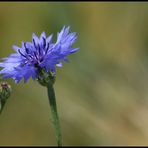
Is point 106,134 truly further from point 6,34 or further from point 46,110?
point 6,34

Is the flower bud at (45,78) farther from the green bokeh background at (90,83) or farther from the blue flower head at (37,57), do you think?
the green bokeh background at (90,83)

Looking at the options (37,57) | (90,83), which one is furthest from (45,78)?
(90,83)

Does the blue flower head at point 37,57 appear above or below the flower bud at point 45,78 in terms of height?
above

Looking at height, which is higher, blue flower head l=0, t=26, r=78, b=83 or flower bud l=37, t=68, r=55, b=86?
blue flower head l=0, t=26, r=78, b=83

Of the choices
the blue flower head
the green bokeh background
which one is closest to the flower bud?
the blue flower head

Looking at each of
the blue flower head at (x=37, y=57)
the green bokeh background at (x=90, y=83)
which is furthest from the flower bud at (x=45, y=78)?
the green bokeh background at (x=90, y=83)

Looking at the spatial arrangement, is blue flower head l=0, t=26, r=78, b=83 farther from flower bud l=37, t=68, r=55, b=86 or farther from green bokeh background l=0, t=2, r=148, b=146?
green bokeh background l=0, t=2, r=148, b=146
